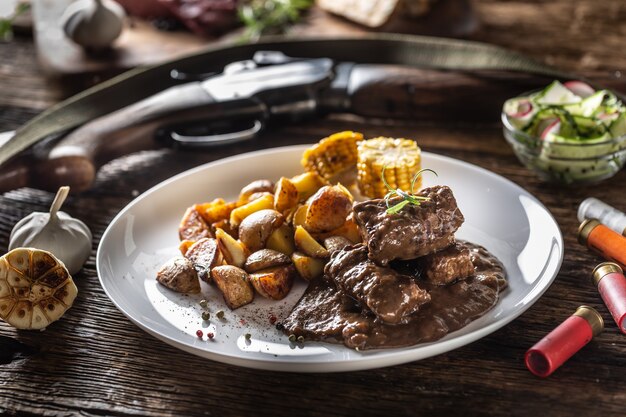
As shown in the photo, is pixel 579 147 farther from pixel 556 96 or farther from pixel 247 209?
pixel 247 209

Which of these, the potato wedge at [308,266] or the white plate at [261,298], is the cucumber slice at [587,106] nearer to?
the white plate at [261,298]

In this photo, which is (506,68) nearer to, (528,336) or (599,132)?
(599,132)

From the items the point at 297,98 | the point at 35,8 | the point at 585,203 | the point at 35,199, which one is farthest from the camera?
the point at 35,8

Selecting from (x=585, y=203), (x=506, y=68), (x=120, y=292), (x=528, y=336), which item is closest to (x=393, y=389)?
(x=528, y=336)

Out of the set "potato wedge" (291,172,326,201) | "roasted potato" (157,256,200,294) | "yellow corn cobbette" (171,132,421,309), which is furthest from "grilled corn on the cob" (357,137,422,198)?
"roasted potato" (157,256,200,294)

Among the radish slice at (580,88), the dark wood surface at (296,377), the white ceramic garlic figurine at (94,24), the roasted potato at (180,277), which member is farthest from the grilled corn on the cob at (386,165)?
the white ceramic garlic figurine at (94,24)

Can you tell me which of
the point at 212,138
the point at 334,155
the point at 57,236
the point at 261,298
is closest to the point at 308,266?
the point at 261,298
